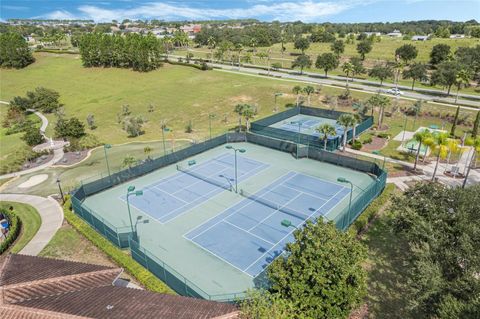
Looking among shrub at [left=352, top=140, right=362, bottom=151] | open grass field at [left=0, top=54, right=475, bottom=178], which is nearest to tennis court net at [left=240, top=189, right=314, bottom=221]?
shrub at [left=352, top=140, right=362, bottom=151]

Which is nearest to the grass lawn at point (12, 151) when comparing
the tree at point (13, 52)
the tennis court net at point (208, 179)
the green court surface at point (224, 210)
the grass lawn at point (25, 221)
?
the grass lawn at point (25, 221)

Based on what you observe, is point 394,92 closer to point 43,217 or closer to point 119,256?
point 119,256

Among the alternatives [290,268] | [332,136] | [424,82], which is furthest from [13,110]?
[424,82]

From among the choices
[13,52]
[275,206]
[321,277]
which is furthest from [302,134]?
[13,52]

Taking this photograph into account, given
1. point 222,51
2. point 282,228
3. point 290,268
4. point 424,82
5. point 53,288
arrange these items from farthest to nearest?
point 222,51 → point 424,82 → point 282,228 → point 290,268 → point 53,288

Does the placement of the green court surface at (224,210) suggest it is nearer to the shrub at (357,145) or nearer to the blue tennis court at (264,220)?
the blue tennis court at (264,220)

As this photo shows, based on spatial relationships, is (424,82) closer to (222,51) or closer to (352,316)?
(222,51)

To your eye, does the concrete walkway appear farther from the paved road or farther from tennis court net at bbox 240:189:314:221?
the paved road
